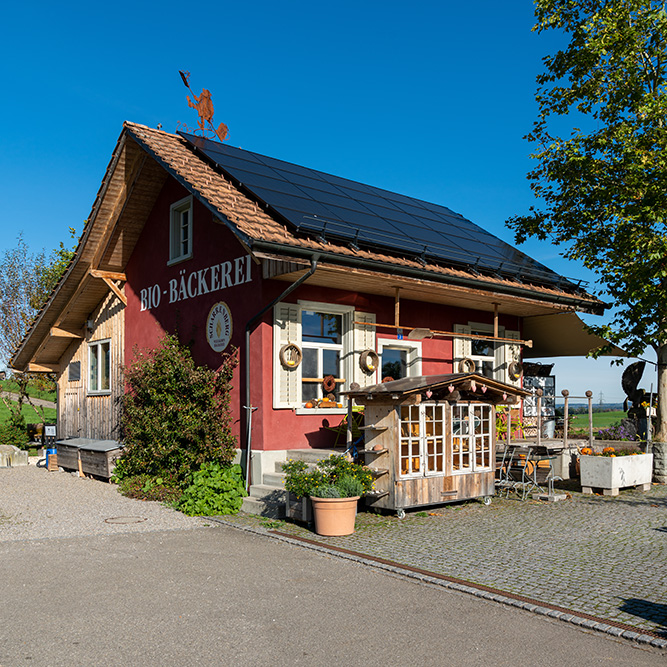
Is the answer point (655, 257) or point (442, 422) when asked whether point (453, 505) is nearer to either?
point (442, 422)

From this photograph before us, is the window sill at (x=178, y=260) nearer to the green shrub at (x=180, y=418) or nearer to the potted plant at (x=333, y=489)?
the green shrub at (x=180, y=418)

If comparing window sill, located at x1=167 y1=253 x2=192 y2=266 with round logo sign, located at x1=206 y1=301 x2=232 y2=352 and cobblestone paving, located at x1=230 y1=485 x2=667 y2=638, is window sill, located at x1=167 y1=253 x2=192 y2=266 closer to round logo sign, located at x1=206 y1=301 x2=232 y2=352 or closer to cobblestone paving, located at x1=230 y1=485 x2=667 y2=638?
round logo sign, located at x1=206 y1=301 x2=232 y2=352

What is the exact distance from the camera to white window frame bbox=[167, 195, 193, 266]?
1439cm

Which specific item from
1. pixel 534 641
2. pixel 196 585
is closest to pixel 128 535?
pixel 196 585

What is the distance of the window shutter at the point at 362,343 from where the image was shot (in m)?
13.2

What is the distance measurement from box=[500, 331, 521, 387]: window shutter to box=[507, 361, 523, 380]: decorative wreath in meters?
0.06

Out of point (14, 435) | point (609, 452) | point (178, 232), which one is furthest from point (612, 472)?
point (14, 435)

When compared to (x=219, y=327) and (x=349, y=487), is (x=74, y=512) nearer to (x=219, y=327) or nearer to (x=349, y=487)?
(x=219, y=327)

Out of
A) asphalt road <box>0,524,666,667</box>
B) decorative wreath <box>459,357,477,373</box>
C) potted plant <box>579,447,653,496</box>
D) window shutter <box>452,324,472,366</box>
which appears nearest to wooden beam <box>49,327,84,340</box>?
window shutter <box>452,324,472,366</box>

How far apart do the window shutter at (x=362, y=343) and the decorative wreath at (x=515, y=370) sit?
4336mm

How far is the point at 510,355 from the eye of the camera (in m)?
16.5

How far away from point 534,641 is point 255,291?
804 cm

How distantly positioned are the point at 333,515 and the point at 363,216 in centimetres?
682

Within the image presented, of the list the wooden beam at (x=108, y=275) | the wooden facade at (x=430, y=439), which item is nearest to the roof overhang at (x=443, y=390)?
the wooden facade at (x=430, y=439)
